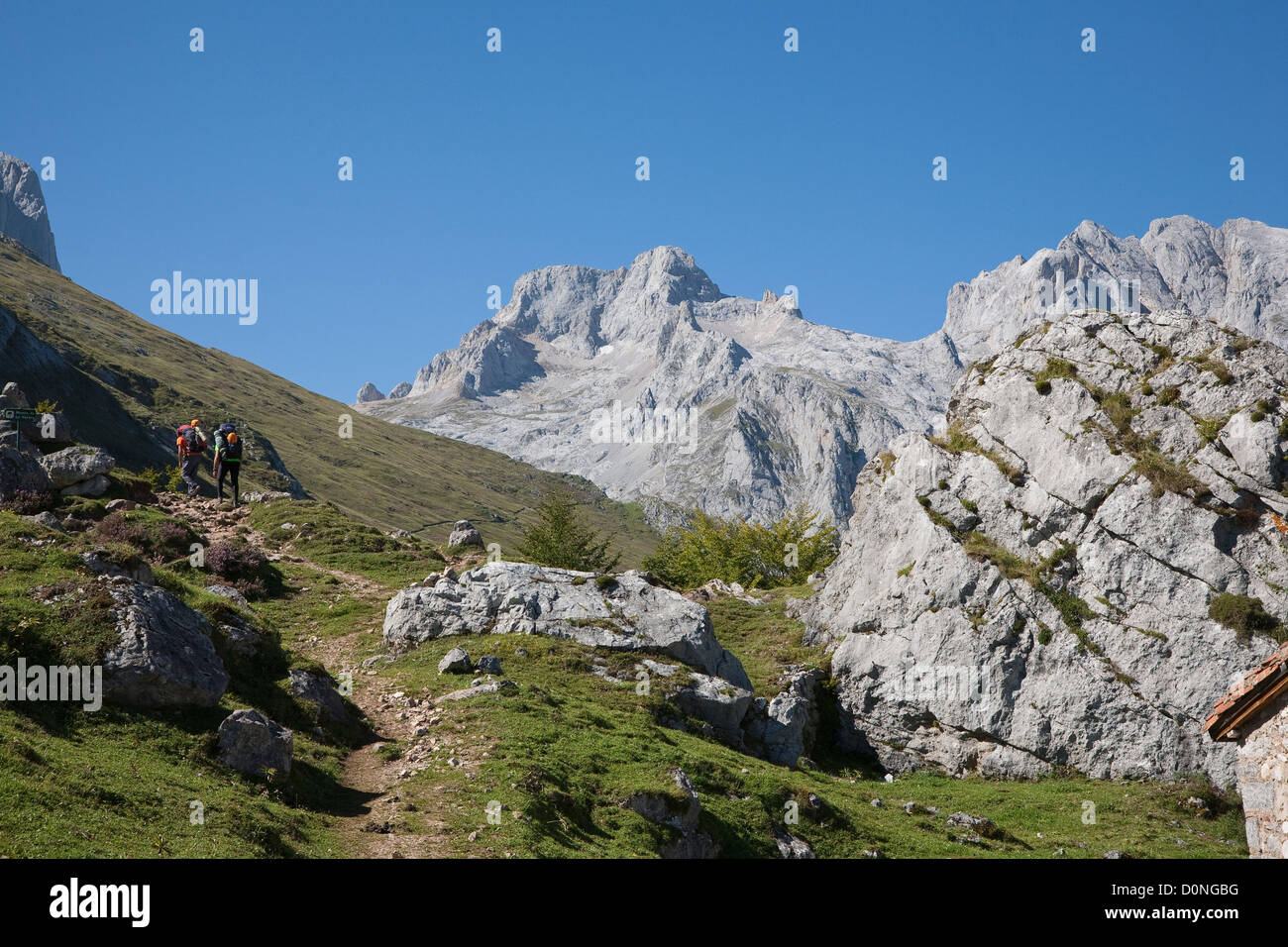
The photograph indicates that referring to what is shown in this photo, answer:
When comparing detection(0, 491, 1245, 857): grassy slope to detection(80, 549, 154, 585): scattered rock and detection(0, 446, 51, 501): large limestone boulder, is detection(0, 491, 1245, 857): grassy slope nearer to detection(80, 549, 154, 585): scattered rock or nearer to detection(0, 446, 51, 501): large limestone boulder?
detection(80, 549, 154, 585): scattered rock

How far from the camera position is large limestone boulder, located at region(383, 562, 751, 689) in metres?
33.7

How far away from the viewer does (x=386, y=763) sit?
22219mm

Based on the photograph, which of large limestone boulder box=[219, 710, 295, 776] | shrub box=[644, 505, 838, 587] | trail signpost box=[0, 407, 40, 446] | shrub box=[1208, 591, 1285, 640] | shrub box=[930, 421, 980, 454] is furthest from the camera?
shrub box=[644, 505, 838, 587]

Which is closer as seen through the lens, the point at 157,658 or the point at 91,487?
the point at 157,658

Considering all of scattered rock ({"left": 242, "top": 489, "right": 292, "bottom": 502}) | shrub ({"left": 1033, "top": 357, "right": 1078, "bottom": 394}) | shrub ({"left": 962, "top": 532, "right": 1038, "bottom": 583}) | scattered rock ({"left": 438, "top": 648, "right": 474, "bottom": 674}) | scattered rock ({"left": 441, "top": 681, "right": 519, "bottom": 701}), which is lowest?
scattered rock ({"left": 441, "top": 681, "right": 519, "bottom": 701})

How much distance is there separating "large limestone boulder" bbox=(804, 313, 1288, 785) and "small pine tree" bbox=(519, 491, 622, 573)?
54.5 feet

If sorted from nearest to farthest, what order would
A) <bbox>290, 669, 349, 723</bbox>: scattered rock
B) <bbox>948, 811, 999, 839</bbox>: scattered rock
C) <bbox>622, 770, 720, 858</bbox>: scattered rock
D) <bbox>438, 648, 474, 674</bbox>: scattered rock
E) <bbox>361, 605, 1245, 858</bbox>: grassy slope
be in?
<bbox>361, 605, 1245, 858</bbox>: grassy slope → <bbox>622, 770, 720, 858</bbox>: scattered rock → <bbox>290, 669, 349, 723</bbox>: scattered rock → <bbox>948, 811, 999, 839</bbox>: scattered rock → <bbox>438, 648, 474, 674</bbox>: scattered rock

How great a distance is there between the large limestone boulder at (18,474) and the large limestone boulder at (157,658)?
21.6 metres

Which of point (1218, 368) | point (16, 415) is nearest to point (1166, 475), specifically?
point (1218, 368)

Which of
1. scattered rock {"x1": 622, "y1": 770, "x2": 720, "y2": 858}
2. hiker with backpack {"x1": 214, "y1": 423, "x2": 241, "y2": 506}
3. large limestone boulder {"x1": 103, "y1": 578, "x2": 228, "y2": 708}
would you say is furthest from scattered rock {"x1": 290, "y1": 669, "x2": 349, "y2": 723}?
hiker with backpack {"x1": 214, "y1": 423, "x2": 241, "y2": 506}

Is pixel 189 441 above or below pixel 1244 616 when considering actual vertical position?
above

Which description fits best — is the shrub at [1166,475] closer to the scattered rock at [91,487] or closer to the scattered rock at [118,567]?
the scattered rock at [118,567]

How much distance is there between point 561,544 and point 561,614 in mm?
19886

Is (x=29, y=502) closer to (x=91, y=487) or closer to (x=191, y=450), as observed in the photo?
(x=91, y=487)
